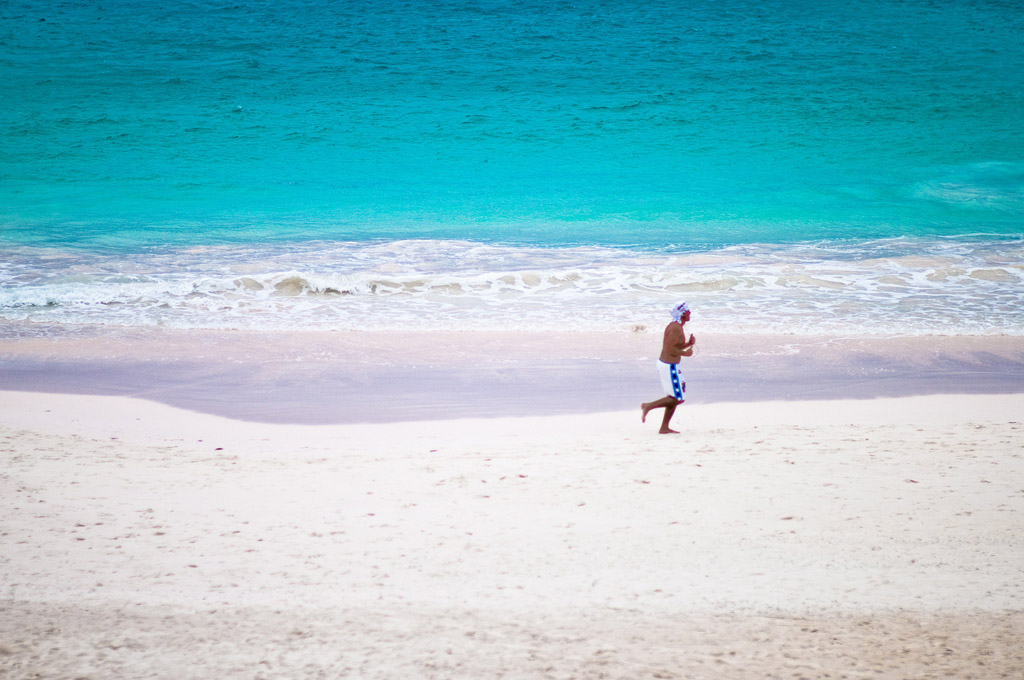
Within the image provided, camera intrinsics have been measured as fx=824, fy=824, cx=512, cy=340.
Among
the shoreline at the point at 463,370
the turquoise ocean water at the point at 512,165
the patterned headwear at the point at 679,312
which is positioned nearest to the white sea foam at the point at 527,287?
the turquoise ocean water at the point at 512,165

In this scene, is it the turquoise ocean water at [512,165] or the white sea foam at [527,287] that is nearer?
the white sea foam at [527,287]

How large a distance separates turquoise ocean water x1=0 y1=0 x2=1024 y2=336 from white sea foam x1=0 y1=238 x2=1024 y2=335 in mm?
94

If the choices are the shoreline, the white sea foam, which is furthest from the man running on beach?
the white sea foam

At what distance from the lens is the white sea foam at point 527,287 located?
1180cm

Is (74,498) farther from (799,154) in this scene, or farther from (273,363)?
(799,154)

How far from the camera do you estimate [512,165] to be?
29.5m

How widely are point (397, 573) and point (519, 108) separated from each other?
3122cm

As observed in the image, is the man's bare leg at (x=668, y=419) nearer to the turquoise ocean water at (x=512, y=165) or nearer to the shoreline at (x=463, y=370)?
the shoreline at (x=463, y=370)

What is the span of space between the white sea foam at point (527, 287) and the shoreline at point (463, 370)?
3.35 ft

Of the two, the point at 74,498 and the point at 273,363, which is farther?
the point at 273,363

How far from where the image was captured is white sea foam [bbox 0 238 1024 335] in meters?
11.8

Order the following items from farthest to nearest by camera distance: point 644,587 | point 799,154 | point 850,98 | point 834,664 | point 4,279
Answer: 1. point 850,98
2. point 799,154
3. point 4,279
4. point 644,587
5. point 834,664

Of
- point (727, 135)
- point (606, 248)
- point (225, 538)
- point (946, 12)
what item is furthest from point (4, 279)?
point (946, 12)

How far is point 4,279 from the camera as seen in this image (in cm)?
1534
